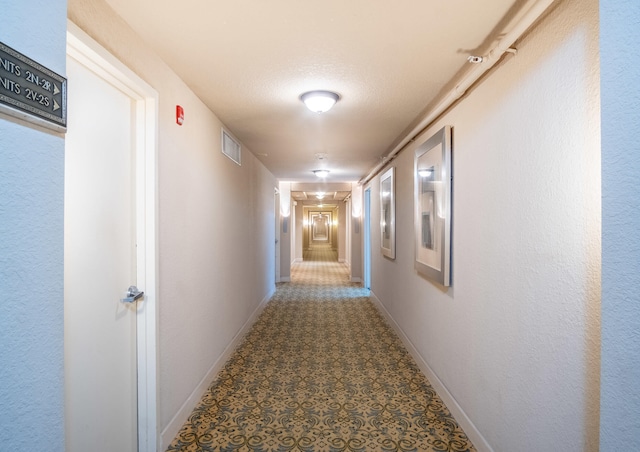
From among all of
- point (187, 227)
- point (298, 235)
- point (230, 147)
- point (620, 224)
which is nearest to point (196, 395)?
point (187, 227)

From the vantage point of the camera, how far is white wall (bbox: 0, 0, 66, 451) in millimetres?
879

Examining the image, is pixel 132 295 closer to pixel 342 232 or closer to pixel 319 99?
pixel 319 99

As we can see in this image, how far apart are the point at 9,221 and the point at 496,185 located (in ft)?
7.03

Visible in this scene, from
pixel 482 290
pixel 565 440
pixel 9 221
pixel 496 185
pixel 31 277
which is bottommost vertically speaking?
pixel 565 440

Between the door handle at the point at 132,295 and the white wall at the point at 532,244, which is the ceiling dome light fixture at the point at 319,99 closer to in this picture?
the white wall at the point at 532,244

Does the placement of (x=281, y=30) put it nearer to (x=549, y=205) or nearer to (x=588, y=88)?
(x=588, y=88)

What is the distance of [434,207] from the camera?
2.94 m

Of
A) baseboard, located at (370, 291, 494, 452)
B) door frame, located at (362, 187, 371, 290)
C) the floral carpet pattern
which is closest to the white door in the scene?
the floral carpet pattern

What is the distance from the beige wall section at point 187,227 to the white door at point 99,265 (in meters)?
0.19

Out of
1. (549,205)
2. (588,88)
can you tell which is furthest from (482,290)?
(588,88)

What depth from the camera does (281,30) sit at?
183cm

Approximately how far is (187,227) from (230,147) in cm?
155

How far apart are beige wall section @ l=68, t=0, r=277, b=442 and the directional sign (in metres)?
0.60

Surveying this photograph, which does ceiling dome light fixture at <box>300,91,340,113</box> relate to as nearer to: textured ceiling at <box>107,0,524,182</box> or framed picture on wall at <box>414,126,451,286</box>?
textured ceiling at <box>107,0,524,182</box>
